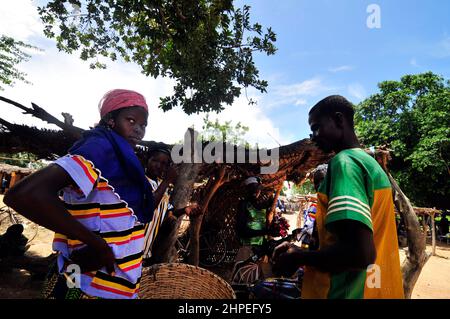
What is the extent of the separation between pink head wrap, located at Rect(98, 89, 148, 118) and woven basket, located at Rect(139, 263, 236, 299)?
1.77 metres

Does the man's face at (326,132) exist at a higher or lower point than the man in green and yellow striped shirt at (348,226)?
higher

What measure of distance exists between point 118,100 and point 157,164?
124 centimetres

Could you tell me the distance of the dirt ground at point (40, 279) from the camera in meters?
5.92

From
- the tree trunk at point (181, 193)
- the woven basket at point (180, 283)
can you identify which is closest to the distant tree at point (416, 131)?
the tree trunk at point (181, 193)

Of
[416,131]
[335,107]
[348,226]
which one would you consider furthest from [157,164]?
[416,131]

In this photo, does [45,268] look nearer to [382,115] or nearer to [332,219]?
[332,219]

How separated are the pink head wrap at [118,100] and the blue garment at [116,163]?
0.68 ft

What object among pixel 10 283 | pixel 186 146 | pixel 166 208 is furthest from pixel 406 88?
pixel 10 283

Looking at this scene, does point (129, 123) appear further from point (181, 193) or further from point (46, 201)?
point (181, 193)

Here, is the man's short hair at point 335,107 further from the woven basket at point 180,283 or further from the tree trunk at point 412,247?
the tree trunk at point 412,247

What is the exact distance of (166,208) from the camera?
8.46 ft

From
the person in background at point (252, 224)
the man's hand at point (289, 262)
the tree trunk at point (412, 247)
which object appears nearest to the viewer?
the man's hand at point (289, 262)
